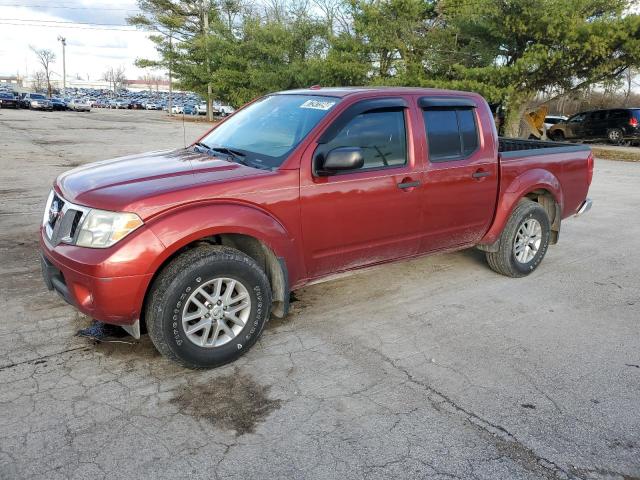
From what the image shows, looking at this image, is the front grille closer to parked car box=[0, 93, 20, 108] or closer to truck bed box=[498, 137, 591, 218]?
truck bed box=[498, 137, 591, 218]

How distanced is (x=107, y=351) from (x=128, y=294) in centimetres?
75

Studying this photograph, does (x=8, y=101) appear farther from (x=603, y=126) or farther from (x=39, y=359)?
(x=39, y=359)

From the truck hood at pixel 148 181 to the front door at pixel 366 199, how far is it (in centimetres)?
50

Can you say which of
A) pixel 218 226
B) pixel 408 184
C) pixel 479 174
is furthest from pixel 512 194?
pixel 218 226

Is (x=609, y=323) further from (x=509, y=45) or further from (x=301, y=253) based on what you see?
(x=509, y=45)

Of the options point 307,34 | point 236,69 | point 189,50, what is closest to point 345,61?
point 307,34

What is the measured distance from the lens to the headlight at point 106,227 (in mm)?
3172

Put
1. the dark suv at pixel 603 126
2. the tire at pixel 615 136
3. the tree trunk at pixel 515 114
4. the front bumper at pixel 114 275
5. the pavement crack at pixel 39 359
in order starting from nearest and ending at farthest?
the front bumper at pixel 114 275, the pavement crack at pixel 39 359, the tree trunk at pixel 515 114, the dark suv at pixel 603 126, the tire at pixel 615 136

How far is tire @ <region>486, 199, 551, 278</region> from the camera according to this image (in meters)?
5.25

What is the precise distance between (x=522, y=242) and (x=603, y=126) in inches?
933

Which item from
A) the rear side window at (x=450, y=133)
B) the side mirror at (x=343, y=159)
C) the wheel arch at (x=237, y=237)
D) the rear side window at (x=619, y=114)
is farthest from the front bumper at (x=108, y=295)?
the rear side window at (x=619, y=114)

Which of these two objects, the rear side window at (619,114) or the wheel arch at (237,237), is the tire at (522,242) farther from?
the rear side window at (619,114)

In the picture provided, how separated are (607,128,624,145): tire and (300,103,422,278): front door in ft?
81.3

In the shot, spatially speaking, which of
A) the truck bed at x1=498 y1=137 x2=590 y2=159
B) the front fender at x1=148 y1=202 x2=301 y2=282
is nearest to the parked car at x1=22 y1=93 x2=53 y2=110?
the truck bed at x1=498 y1=137 x2=590 y2=159
